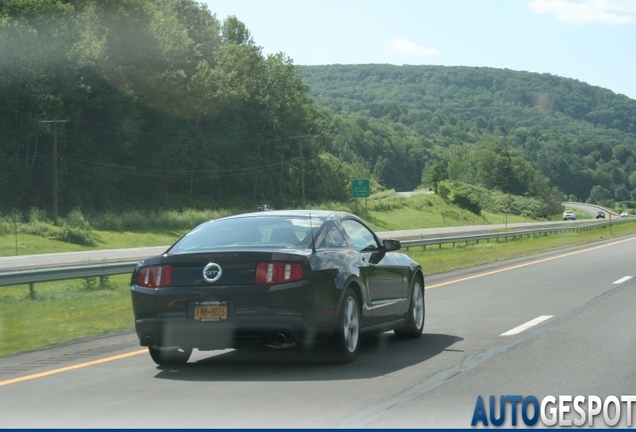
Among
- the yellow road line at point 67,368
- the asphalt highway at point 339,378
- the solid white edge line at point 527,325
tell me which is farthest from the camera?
the solid white edge line at point 527,325

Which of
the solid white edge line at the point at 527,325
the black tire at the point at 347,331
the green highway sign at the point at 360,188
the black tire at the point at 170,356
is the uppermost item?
the black tire at the point at 347,331

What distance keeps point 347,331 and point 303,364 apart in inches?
21.4

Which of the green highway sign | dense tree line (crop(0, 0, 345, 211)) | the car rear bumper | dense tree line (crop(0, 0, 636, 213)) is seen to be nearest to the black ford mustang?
the car rear bumper

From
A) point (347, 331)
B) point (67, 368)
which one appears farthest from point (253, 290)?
point (67, 368)

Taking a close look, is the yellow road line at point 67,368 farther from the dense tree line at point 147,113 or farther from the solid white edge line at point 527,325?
the dense tree line at point 147,113

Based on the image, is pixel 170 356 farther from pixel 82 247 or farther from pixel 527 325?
pixel 82 247

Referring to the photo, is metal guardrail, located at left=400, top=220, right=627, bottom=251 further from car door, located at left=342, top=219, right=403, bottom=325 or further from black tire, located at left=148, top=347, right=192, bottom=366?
black tire, located at left=148, top=347, right=192, bottom=366

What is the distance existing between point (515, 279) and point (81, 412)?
16543 millimetres

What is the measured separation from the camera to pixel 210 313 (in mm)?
9141

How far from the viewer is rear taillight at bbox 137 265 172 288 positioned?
9391 millimetres

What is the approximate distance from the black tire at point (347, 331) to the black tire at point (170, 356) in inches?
59.6

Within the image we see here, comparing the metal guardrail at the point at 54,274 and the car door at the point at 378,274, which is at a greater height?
the car door at the point at 378,274

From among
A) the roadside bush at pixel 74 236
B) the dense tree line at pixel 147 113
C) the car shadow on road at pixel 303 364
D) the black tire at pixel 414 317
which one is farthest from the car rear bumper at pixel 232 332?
the dense tree line at pixel 147 113

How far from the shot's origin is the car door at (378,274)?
10594mm
